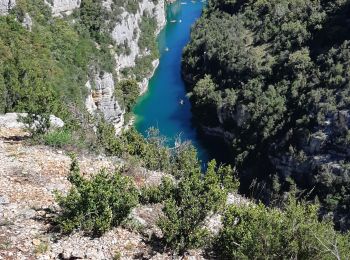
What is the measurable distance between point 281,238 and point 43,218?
6.44m

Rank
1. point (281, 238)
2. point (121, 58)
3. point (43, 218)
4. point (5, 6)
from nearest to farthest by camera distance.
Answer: point (281, 238), point (43, 218), point (5, 6), point (121, 58)

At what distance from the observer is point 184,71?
79.6m

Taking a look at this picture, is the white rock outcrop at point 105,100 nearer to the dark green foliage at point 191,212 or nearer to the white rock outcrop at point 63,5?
the white rock outcrop at point 63,5

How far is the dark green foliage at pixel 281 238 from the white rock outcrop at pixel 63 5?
59784mm

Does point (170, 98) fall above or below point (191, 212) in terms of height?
below

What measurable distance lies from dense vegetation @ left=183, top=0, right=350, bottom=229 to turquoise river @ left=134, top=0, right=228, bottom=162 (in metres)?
2.04

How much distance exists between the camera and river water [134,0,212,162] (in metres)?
63.4

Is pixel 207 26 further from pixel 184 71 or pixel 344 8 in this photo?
pixel 344 8

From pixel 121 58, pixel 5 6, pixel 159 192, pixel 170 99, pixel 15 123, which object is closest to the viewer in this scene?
pixel 159 192

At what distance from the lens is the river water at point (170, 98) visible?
208ft

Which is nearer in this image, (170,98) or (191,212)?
(191,212)

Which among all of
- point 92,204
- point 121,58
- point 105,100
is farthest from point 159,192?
point 121,58

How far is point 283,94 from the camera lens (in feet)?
194

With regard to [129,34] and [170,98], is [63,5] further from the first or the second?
[170,98]
